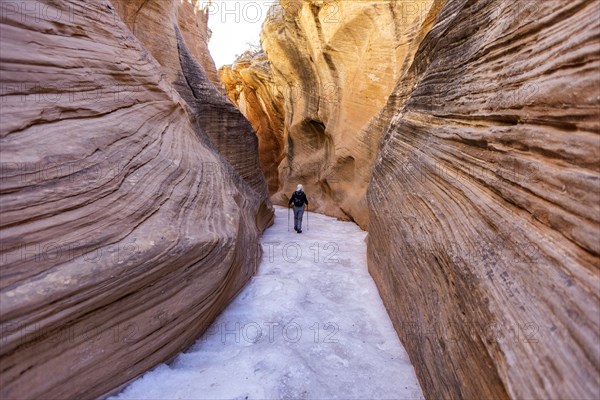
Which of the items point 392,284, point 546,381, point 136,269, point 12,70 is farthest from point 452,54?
point 12,70

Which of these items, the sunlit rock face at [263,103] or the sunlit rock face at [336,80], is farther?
the sunlit rock face at [263,103]

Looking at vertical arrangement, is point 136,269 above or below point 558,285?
below

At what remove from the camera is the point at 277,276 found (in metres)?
4.54

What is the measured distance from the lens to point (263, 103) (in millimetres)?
19906

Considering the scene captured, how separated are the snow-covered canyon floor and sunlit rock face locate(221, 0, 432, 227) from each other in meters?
4.22

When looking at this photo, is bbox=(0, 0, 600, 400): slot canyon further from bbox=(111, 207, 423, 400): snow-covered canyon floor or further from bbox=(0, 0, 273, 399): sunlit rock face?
bbox=(111, 207, 423, 400): snow-covered canyon floor

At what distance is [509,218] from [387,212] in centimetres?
221

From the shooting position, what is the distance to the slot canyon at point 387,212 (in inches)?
60.0

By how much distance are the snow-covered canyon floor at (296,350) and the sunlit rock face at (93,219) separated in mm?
234

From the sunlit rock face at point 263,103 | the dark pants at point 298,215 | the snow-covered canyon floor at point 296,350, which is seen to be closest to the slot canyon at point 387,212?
the snow-covered canyon floor at point 296,350

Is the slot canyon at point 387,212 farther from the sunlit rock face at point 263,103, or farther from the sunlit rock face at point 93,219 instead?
the sunlit rock face at point 263,103

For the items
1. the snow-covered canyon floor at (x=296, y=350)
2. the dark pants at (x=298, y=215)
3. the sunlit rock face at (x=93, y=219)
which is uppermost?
the sunlit rock face at (x=93, y=219)

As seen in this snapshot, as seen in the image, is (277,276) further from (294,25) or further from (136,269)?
(294,25)

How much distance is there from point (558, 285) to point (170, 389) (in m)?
2.37
